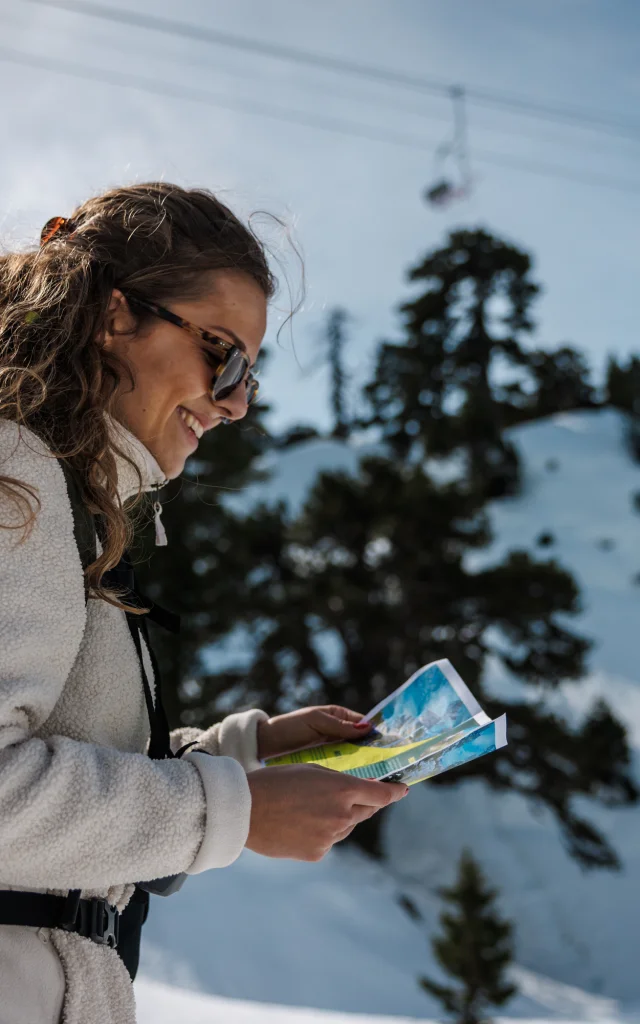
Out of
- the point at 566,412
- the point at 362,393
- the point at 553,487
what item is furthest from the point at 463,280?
Result: the point at 566,412

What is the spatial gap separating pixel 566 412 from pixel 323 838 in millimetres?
30498

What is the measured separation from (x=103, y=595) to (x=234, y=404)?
1.43 ft

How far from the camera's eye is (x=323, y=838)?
1064 mm

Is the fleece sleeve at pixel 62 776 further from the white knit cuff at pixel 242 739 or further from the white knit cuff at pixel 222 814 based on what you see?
the white knit cuff at pixel 242 739

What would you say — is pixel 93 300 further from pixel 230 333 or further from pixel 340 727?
pixel 340 727

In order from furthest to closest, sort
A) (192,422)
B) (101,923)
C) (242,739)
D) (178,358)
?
(242,739), (192,422), (178,358), (101,923)

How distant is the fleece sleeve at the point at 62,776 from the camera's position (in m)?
0.91

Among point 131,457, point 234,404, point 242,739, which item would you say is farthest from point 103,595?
point 242,739

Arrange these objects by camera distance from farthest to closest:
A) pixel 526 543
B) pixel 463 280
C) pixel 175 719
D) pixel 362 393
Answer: pixel 362 393 → pixel 463 280 → pixel 526 543 → pixel 175 719

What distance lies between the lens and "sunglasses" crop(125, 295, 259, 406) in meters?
1.27

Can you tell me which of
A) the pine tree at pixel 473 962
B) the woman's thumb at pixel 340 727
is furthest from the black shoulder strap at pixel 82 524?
the pine tree at pixel 473 962

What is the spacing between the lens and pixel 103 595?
1.09m

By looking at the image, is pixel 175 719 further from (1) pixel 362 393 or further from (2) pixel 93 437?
(1) pixel 362 393

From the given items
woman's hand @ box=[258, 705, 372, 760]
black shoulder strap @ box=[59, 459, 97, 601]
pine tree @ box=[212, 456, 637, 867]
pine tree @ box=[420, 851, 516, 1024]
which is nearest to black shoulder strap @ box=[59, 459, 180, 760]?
black shoulder strap @ box=[59, 459, 97, 601]
